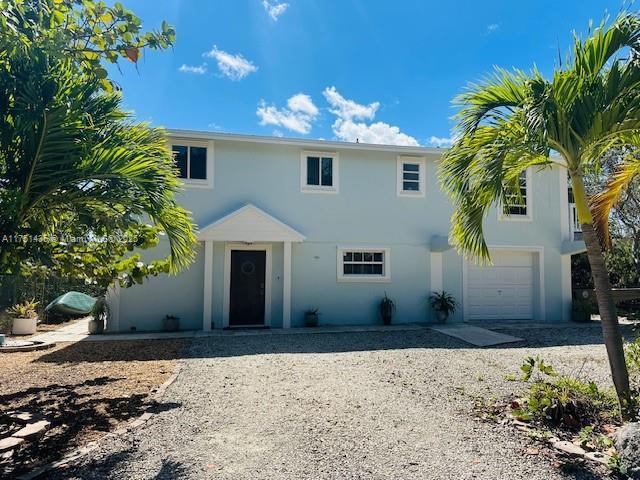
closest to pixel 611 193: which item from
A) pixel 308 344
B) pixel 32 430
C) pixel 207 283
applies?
pixel 308 344

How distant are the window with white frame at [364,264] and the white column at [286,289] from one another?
64.8 inches

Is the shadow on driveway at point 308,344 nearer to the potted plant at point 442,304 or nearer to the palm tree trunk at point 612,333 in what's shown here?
the potted plant at point 442,304

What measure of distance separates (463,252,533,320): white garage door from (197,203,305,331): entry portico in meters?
6.00

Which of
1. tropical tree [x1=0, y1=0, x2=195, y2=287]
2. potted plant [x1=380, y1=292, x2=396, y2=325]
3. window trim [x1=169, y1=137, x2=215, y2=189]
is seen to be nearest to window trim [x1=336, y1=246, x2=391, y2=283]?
potted plant [x1=380, y1=292, x2=396, y2=325]

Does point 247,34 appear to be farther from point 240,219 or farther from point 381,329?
point 381,329

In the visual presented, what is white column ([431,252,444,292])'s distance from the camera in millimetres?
13445

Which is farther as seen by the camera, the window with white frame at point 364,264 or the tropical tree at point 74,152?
the window with white frame at point 364,264

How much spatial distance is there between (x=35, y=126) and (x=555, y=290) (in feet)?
48.8

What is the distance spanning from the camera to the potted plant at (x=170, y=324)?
38.1 feet

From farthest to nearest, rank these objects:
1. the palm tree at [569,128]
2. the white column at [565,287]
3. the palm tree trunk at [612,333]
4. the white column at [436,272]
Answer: the white column at [565,287], the white column at [436,272], the palm tree trunk at [612,333], the palm tree at [569,128]

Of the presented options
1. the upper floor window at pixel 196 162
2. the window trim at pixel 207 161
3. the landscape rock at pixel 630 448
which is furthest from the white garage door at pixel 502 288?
the landscape rock at pixel 630 448

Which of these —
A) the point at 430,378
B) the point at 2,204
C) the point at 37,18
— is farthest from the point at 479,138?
the point at 2,204

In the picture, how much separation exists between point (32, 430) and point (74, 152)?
275 centimetres

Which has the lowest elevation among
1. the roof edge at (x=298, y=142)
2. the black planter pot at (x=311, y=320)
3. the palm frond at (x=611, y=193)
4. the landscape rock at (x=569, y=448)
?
the landscape rock at (x=569, y=448)
